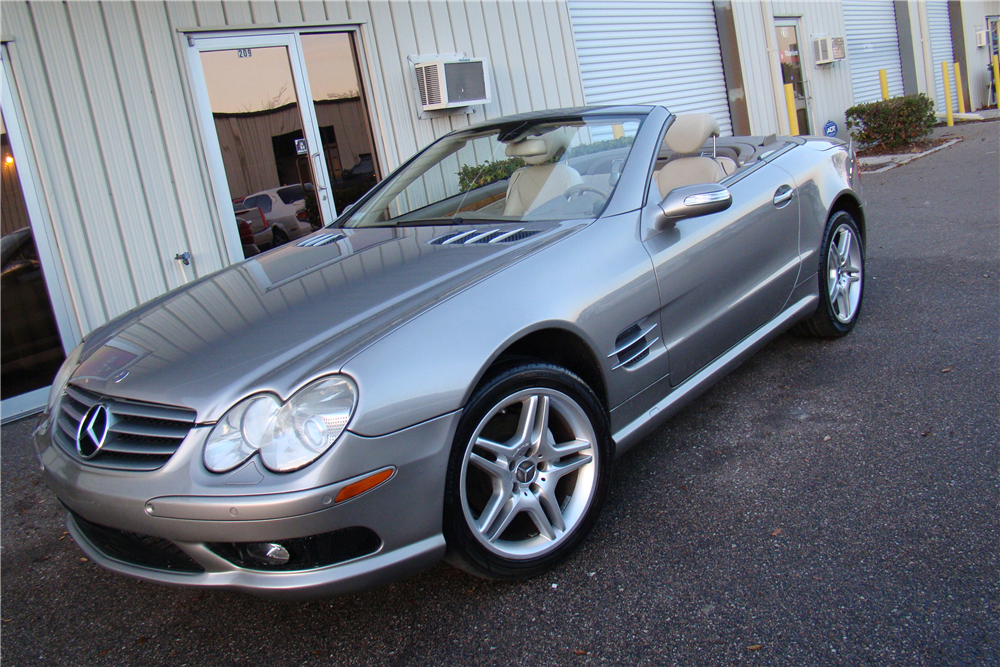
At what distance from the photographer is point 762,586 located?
88.7 inches

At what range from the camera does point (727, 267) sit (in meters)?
3.14

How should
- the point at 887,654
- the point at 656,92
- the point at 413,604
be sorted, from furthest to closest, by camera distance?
the point at 656,92 < the point at 413,604 < the point at 887,654

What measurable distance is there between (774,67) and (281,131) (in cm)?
877

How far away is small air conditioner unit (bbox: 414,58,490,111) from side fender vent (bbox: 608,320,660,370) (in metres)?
4.83

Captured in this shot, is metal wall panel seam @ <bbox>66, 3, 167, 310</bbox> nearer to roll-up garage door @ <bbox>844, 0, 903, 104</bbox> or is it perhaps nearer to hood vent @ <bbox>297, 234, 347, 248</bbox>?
hood vent @ <bbox>297, 234, 347, 248</bbox>

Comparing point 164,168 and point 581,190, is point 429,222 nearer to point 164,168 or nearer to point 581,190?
point 581,190

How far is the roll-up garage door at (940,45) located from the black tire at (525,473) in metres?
19.0

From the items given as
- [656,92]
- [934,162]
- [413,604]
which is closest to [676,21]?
[656,92]

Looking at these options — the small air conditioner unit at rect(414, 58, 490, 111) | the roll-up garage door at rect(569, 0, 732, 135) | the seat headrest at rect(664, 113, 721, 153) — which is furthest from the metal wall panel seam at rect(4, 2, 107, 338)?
the roll-up garage door at rect(569, 0, 732, 135)

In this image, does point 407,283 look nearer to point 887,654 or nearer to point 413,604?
point 413,604

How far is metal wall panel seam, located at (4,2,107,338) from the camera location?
4973 mm

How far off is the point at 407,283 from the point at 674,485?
4.14 feet

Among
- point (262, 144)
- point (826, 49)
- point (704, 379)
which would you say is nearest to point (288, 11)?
point (262, 144)

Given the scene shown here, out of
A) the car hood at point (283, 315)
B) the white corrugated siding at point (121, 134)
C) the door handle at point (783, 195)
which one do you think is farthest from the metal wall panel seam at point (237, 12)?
the door handle at point (783, 195)
